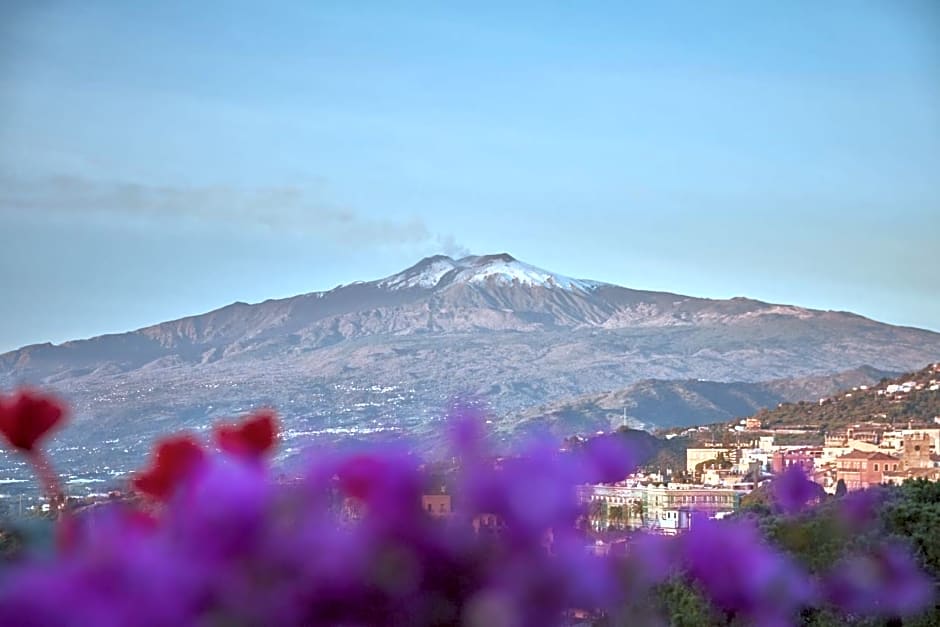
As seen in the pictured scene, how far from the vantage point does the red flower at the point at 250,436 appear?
2.17 ft

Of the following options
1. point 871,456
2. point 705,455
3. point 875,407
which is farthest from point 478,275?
point 871,456

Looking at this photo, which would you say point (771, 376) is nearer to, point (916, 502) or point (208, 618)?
point (916, 502)

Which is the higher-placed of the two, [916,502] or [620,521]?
[620,521]

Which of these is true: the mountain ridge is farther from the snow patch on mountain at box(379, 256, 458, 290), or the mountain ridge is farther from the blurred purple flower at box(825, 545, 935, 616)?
the blurred purple flower at box(825, 545, 935, 616)

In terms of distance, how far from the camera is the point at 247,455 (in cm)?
65

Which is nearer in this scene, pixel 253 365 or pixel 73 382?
pixel 73 382

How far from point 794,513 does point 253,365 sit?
236 feet

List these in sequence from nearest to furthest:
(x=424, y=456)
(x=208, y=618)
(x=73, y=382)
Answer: (x=208, y=618) → (x=424, y=456) → (x=73, y=382)

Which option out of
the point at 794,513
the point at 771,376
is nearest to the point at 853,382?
the point at 771,376

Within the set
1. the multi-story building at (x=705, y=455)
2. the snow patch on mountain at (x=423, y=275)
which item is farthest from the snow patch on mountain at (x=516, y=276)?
the multi-story building at (x=705, y=455)

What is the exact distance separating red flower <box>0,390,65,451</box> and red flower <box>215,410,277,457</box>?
0.08m

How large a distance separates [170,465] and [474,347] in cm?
7545

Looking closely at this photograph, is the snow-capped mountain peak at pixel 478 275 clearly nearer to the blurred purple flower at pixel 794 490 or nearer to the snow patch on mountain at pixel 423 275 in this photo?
the snow patch on mountain at pixel 423 275

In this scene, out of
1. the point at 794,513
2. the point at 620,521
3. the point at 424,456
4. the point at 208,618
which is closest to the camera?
the point at 208,618
